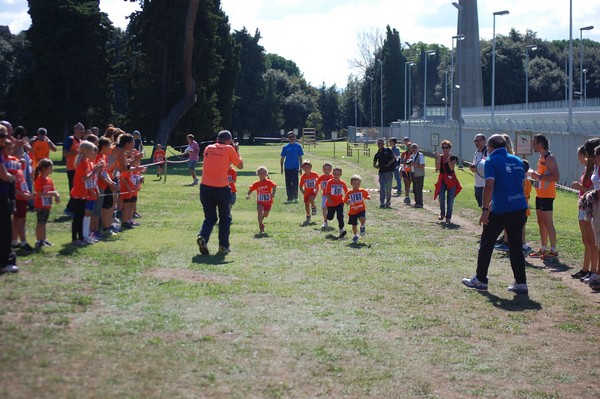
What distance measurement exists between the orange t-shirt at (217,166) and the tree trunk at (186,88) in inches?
1425

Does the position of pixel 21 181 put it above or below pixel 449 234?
above

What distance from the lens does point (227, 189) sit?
14.5 metres

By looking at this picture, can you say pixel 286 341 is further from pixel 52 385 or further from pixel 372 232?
pixel 372 232

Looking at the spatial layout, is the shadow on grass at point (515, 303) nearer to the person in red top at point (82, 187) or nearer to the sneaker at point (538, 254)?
the sneaker at point (538, 254)

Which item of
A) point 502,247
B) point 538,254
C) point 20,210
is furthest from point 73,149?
point 538,254

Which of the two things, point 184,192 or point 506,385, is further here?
point 184,192

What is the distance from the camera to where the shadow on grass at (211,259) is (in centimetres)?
1334

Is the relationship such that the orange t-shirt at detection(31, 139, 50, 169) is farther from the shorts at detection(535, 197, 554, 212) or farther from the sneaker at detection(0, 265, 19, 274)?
the shorts at detection(535, 197, 554, 212)

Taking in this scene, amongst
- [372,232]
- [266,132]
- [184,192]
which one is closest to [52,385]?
[372,232]

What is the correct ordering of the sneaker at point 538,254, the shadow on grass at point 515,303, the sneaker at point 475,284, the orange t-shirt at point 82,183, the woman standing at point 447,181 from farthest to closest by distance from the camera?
the woman standing at point 447,181 → the sneaker at point 538,254 → the orange t-shirt at point 82,183 → the sneaker at point 475,284 → the shadow on grass at point 515,303

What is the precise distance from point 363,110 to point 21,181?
123646 mm

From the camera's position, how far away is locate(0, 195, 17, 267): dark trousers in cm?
1055

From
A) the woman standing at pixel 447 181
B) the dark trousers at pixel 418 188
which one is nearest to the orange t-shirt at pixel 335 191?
the woman standing at pixel 447 181

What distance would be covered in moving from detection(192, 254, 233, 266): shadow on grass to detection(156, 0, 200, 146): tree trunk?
36.8 meters
